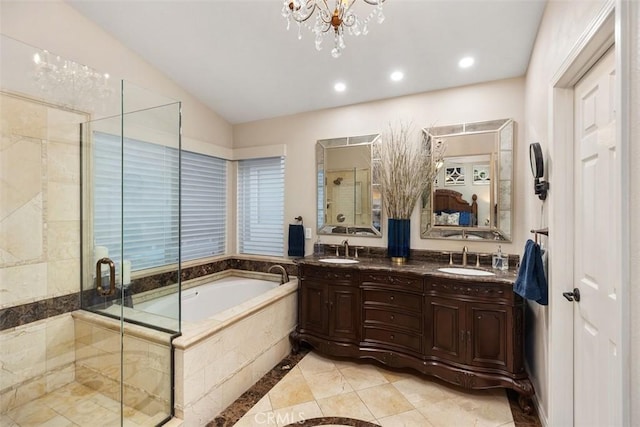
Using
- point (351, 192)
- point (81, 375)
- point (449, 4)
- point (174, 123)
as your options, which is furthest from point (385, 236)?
point (81, 375)

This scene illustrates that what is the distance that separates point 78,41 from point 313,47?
181cm

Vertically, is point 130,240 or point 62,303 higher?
point 130,240

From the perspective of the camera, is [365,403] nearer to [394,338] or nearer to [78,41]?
[394,338]

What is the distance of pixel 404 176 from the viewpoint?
9.21 feet

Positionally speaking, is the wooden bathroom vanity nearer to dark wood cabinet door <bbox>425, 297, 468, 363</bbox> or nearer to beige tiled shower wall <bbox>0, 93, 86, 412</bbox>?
dark wood cabinet door <bbox>425, 297, 468, 363</bbox>

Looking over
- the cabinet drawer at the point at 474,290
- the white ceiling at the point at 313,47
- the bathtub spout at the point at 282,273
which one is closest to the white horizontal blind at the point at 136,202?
the white ceiling at the point at 313,47

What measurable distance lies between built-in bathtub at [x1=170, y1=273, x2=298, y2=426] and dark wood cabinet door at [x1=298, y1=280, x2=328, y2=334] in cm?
15

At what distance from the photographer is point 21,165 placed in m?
1.98

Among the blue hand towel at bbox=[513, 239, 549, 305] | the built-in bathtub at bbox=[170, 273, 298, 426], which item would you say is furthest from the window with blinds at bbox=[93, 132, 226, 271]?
the blue hand towel at bbox=[513, 239, 549, 305]

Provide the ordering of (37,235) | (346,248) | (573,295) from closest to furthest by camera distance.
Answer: (573,295), (37,235), (346,248)

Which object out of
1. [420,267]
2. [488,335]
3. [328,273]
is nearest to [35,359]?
[328,273]

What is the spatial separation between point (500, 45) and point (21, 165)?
3497 millimetres

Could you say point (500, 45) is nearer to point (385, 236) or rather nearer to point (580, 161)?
point (580, 161)

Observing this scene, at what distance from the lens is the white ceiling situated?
1.99 meters
